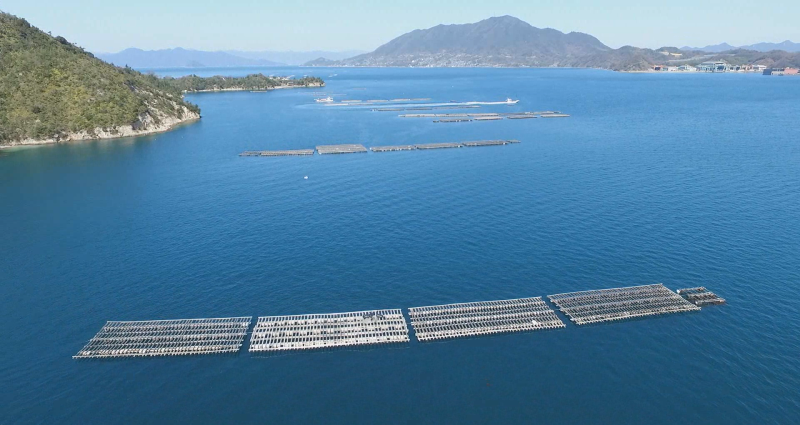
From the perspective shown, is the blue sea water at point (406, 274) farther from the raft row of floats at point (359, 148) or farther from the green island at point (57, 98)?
the green island at point (57, 98)

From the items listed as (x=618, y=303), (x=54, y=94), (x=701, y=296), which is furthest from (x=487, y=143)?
(x=54, y=94)

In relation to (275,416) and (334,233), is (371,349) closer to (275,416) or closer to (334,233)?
(275,416)

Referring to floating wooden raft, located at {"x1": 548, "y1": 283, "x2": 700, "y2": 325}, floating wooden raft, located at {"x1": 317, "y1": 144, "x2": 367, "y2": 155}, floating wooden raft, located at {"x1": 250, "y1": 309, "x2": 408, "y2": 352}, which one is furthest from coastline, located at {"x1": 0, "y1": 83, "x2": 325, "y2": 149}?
Answer: floating wooden raft, located at {"x1": 548, "y1": 283, "x2": 700, "y2": 325}

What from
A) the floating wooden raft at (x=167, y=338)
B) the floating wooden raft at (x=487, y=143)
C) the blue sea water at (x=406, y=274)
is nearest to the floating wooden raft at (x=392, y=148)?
the blue sea water at (x=406, y=274)

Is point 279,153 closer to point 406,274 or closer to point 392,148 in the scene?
point 392,148

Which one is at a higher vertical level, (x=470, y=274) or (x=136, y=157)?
(x=136, y=157)

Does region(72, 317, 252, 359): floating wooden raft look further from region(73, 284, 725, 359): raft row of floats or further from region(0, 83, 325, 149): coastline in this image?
region(0, 83, 325, 149): coastline

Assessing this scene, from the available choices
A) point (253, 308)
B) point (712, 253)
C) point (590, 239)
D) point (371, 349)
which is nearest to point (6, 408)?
point (253, 308)
